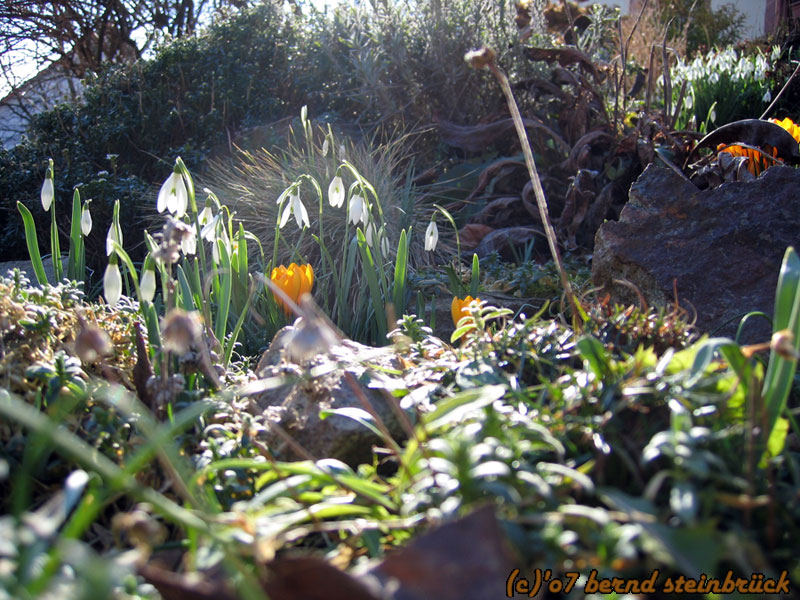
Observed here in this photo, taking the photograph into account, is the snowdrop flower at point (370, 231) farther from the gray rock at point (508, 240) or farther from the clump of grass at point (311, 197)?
the gray rock at point (508, 240)

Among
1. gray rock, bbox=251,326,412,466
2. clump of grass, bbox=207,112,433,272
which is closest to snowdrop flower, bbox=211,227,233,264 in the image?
gray rock, bbox=251,326,412,466

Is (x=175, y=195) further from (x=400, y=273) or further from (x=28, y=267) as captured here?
(x=28, y=267)

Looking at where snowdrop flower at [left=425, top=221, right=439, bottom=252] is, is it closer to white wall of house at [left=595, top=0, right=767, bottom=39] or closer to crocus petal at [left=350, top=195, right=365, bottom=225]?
crocus petal at [left=350, top=195, right=365, bottom=225]

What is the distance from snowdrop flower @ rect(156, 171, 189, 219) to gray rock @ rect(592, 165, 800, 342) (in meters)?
1.56

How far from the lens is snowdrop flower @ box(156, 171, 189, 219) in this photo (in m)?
2.11

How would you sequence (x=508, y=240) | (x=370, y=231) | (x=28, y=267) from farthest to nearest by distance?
1. (x=28, y=267)
2. (x=508, y=240)
3. (x=370, y=231)

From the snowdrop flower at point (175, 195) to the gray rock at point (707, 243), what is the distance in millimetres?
1559

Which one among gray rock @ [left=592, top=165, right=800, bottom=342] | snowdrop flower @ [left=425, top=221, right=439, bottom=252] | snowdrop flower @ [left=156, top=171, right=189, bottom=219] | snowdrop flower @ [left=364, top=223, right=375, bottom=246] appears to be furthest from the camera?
snowdrop flower @ [left=425, top=221, right=439, bottom=252]

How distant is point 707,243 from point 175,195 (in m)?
1.94

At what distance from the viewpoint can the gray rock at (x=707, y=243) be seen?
8.01 feet

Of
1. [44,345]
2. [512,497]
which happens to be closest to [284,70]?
[44,345]

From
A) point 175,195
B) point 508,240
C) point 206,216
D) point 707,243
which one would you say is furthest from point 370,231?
point 508,240

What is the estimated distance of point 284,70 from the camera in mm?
6402

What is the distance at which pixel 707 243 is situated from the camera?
2535 mm
